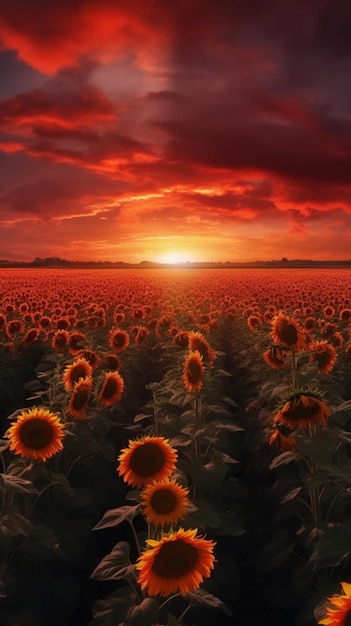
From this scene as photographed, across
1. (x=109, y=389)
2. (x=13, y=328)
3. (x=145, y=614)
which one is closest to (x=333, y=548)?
(x=145, y=614)

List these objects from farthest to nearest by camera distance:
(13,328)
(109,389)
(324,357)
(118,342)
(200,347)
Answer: (13,328) < (118,342) < (200,347) < (324,357) < (109,389)

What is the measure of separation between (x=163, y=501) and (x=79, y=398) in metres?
2.66

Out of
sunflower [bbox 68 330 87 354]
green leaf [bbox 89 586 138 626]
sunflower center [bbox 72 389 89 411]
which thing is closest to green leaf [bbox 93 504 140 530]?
green leaf [bbox 89 586 138 626]

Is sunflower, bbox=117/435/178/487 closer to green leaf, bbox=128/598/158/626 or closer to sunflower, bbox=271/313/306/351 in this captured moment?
green leaf, bbox=128/598/158/626

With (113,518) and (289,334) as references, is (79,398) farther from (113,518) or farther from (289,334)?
(289,334)

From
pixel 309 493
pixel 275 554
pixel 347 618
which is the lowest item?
pixel 275 554

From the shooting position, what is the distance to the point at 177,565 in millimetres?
3283

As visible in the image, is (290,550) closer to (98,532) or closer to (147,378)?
(98,532)

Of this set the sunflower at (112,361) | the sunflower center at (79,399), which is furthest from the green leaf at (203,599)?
the sunflower at (112,361)

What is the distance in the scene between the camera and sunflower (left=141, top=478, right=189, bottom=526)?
3.86 meters

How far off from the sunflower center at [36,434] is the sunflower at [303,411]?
6.65 ft

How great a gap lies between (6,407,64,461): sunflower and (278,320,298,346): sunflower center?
9.49 feet

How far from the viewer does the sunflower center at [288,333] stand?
674 centimetres

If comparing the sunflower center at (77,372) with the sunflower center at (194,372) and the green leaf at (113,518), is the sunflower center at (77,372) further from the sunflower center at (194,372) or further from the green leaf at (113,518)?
the green leaf at (113,518)
